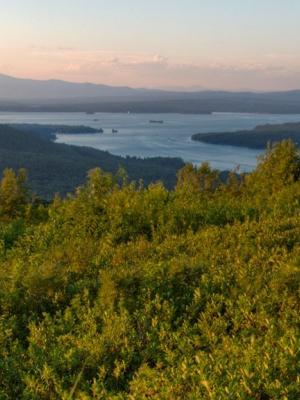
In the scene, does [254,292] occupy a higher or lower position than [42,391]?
higher

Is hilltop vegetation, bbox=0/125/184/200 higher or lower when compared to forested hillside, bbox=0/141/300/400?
lower

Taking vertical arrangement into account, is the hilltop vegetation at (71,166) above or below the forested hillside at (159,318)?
below

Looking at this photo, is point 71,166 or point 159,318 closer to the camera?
point 159,318

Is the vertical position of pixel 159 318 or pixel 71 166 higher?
pixel 159 318

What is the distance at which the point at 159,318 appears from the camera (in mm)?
8648

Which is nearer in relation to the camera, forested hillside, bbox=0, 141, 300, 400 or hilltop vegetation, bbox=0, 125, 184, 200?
forested hillside, bbox=0, 141, 300, 400

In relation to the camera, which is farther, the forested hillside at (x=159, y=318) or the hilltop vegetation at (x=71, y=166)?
the hilltop vegetation at (x=71, y=166)

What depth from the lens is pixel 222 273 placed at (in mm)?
9992

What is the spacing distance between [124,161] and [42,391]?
177965 millimetres

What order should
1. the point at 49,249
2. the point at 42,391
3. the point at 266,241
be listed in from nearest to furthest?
the point at 42,391, the point at 266,241, the point at 49,249

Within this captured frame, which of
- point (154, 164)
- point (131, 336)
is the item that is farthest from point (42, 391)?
point (154, 164)

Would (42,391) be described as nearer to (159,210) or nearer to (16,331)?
(16,331)

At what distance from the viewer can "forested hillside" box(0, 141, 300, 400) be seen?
6367 mm

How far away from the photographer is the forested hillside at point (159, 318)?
6367 millimetres
